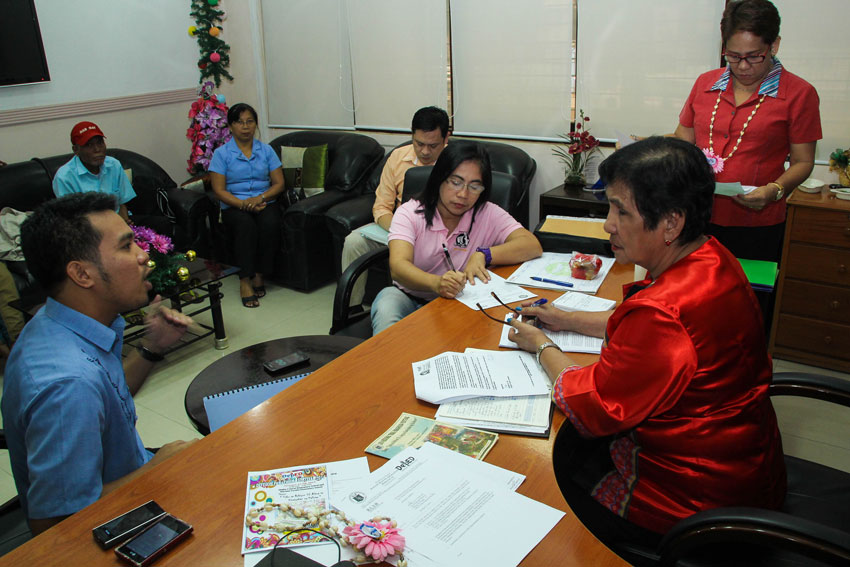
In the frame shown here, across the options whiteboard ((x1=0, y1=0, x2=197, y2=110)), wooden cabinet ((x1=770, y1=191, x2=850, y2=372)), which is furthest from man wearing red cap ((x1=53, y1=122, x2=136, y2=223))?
wooden cabinet ((x1=770, y1=191, x2=850, y2=372))

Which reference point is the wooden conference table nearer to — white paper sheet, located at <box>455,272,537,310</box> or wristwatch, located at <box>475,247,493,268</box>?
white paper sheet, located at <box>455,272,537,310</box>

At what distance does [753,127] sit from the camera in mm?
2463

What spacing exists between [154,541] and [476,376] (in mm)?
780

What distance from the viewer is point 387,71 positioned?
4.73m

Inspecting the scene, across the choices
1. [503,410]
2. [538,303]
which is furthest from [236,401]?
[538,303]

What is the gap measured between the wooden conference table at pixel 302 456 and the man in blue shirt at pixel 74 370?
11cm

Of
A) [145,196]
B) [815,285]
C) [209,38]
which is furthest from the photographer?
[209,38]

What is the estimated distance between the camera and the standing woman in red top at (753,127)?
2.29 m

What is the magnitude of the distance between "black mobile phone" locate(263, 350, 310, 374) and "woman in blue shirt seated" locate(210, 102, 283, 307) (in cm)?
229

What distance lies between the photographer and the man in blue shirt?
117cm

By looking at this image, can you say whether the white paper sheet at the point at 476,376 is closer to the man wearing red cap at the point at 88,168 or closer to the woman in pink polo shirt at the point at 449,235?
the woman in pink polo shirt at the point at 449,235

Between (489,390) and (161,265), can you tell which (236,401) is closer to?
(489,390)

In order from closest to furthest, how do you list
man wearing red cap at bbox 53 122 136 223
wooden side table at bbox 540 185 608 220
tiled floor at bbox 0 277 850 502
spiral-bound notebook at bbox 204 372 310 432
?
spiral-bound notebook at bbox 204 372 310 432, tiled floor at bbox 0 277 850 502, wooden side table at bbox 540 185 608 220, man wearing red cap at bbox 53 122 136 223

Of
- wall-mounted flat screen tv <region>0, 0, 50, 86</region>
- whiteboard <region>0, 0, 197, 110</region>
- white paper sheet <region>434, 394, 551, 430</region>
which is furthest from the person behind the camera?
whiteboard <region>0, 0, 197, 110</region>
